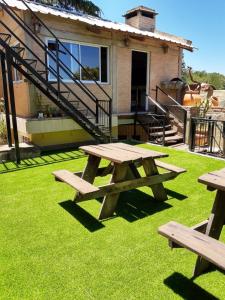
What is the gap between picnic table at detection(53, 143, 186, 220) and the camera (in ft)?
10.5

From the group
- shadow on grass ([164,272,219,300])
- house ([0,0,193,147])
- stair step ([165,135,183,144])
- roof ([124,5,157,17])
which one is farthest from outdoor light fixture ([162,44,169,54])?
shadow on grass ([164,272,219,300])

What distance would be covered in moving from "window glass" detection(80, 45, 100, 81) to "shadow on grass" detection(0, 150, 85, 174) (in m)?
3.13

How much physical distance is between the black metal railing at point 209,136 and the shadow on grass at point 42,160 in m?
3.21

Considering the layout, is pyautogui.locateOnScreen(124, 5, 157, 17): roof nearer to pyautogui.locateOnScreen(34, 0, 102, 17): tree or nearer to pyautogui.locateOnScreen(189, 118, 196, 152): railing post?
pyautogui.locateOnScreen(189, 118, 196, 152): railing post

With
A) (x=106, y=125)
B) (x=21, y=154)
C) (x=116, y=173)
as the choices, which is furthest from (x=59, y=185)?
(x=106, y=125)

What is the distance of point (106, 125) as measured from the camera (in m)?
8.79

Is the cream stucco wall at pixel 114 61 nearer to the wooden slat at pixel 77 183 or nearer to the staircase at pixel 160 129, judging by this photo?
the staircase at pixel 160 129

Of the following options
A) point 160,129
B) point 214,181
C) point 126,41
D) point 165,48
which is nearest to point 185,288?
point 214,181

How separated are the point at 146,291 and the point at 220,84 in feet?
127

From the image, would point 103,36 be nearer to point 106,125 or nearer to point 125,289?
point 106,125

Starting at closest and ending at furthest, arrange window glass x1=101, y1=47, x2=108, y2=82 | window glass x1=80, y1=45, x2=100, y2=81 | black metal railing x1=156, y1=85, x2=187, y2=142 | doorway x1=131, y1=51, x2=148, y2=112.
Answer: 1. window glass x1=80, y1=45, x2=100, y2=81
2. black metal railing x1=156, y1=85, x2=187, y2=142
3. window glass x1=101, y1=47, x2=108, y2=82
4. doorway x1=131, y1=51, x2=148, y2=112

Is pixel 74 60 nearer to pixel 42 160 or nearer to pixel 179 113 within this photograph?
pixel 42 160

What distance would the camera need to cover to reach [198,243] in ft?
6.67

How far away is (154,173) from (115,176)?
2.40 feet
